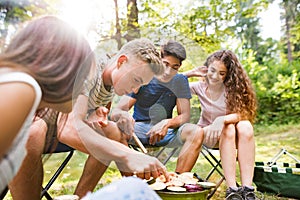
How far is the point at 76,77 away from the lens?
32.1 inches

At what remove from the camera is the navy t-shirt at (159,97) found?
1.77 m

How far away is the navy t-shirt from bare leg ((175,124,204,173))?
114mm

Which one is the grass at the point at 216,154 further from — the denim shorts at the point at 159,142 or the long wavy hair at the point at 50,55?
the long wavy hair at the point at 50,55

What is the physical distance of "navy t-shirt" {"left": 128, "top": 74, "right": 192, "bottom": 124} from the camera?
5.81 feet

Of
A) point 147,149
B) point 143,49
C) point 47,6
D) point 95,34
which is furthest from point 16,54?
point 47,6

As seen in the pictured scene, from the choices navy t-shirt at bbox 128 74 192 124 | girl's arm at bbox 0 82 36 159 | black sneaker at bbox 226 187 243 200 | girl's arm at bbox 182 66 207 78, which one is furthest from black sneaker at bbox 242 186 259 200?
girl's arm at bbox 0 82 36 159

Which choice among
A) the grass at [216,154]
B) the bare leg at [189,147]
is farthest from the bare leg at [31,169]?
the bare leg at [189,147]

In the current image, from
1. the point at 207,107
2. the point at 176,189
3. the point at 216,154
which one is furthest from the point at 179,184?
the point at 216,154

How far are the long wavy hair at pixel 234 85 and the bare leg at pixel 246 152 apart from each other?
0.10 m

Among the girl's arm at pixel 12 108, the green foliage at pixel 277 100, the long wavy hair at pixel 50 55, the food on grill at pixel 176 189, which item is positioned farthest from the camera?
the green foliage at pixel 277 100

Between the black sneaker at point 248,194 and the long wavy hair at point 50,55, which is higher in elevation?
the long wavy hair at point 50,55

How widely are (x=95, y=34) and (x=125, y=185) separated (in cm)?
220

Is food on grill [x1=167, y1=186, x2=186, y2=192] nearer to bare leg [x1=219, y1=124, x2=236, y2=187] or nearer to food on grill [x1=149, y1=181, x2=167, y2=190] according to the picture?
food on grill [x1=149, y1=181, x2=167, y2=190]

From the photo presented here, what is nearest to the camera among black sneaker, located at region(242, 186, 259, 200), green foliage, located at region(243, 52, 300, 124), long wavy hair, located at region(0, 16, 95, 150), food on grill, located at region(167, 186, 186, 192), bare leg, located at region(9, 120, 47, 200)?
long wavy hair, located at region(0, 16, 95, 150)
